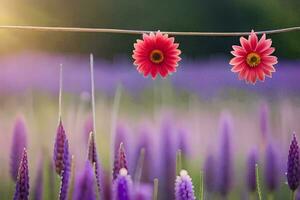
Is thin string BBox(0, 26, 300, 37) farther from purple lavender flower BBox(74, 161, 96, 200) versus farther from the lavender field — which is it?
purple lavender flower BBox(74, 161, 96, 200)

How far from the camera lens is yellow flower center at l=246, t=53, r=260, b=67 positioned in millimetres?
1752

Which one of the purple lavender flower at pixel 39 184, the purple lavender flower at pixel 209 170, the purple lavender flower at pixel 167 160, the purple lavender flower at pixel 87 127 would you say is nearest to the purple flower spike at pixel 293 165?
the purple lavender flower at pixel 209 170

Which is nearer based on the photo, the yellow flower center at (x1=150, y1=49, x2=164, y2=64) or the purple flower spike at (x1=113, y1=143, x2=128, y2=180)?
the purple flower spike at (x1=113, y1=143, x2=128, y2=180)

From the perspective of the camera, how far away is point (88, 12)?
67.7 inches

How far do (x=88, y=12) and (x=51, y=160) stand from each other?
40 cm

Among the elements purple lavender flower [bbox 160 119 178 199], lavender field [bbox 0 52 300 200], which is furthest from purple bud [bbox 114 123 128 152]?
purple lavender flower [bbox 160 119 178 199]

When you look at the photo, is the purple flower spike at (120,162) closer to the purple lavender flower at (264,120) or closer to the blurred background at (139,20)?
the blurred background at (139,20)

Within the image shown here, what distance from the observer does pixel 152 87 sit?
1747mm

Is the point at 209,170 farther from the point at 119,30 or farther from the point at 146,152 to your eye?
the point at 119,30

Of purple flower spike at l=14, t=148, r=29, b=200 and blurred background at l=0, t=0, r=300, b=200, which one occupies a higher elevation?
blurred background at l=0, t=0, r=300, b=200

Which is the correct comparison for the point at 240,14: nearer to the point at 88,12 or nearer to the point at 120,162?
the point at 88,12

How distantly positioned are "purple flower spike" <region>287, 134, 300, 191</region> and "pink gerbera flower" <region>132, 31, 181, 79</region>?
373mm

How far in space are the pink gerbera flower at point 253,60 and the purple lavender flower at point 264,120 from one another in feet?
0.25

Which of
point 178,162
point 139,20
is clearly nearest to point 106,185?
point 178,162
